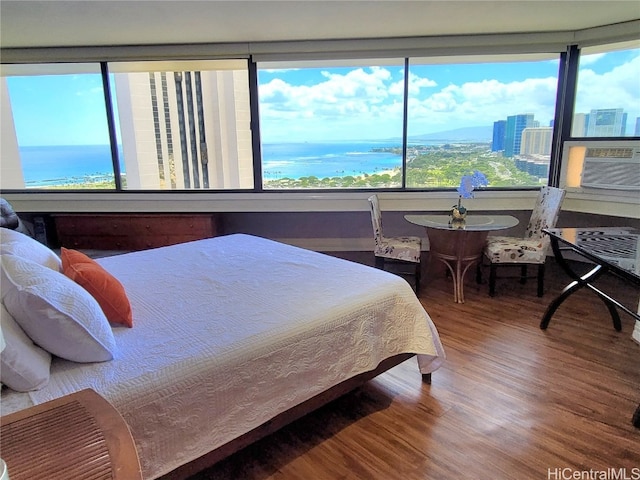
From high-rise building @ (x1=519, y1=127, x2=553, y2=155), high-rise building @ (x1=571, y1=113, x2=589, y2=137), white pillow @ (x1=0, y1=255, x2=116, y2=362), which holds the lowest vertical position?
white pillow @ (x1=0, y1=255, x2=116, y2=362)

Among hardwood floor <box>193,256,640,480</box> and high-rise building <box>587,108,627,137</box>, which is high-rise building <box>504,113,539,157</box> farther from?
hardwood floor <box>193,256,640,480</box>

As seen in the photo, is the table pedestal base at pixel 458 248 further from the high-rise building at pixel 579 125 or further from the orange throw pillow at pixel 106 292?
the orange throw pillow at pixel 106 292

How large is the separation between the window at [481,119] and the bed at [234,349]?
2.48 meters

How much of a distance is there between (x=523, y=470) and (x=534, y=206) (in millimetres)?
3043

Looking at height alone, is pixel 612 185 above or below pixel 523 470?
above

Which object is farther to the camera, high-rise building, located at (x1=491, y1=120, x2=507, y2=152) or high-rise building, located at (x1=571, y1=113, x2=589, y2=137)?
high-rise building, located at (x1=491, y1=120, x2=507, y2=152)

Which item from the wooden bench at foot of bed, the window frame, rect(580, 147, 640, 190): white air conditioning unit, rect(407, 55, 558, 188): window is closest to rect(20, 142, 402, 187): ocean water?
the window frame

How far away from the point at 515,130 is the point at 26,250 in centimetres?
437

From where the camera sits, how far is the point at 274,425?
1.71m

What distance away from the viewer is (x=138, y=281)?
225cm

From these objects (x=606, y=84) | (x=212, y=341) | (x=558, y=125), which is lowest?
(x=212, y=341)

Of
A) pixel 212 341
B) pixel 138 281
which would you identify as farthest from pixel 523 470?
pixel 138 281

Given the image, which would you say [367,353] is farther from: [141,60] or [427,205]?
[141,60]

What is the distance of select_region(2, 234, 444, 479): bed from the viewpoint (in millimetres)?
1354
